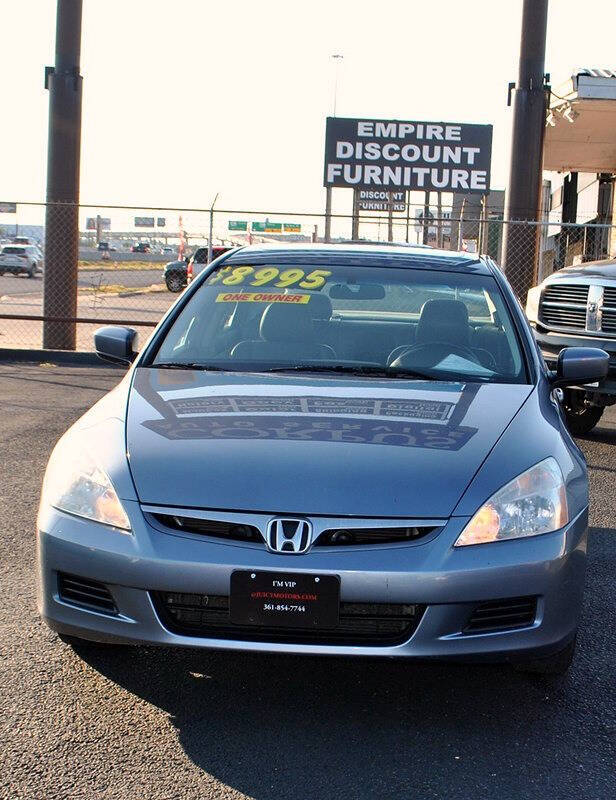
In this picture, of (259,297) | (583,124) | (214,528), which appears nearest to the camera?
(214,528)

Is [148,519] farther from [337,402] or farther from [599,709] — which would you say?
[599,709]

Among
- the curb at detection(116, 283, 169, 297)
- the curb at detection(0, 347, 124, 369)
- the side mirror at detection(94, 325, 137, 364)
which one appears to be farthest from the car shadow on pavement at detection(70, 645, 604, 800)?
the curb at detection(116, 283, 169, 297)

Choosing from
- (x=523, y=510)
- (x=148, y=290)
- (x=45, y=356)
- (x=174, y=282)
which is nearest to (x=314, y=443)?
(x=523, y=510)

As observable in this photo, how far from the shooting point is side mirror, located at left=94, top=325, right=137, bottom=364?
4699mm

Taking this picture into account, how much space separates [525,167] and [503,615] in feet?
38.2

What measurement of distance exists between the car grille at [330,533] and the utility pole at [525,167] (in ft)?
36.3

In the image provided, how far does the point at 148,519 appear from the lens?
3.07m

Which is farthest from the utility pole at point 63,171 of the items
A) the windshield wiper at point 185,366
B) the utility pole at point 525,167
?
the windshield wiper at point 185,366

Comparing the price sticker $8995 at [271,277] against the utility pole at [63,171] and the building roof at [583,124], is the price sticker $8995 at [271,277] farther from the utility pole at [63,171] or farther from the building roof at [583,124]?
the building roof at [583,124]

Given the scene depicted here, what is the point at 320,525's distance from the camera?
2.99 meters

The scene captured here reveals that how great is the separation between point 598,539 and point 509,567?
8.69 ft

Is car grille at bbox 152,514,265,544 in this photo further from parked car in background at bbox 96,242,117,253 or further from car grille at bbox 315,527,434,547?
parked car in background at bbox 96,242,117,253

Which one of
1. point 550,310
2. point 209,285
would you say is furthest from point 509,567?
point 550,310

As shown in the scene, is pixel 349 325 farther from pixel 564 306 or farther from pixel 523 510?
pixel 564 306
